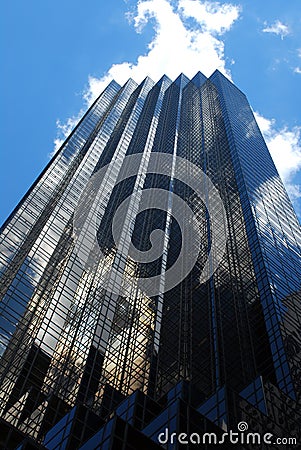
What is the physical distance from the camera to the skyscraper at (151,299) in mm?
30156

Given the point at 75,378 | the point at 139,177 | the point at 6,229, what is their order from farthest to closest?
the point at 139,177 → the point at 6,229 → the point at 75,378

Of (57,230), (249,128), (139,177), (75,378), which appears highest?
(249,128)

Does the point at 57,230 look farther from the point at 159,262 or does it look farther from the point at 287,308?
the point at 287,308

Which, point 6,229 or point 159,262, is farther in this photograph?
point 159,262

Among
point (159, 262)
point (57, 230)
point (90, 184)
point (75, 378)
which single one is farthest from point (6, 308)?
point (90, 184)

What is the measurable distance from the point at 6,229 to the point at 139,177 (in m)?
30.8

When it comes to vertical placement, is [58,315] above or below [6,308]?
above

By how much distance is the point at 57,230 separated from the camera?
191ft

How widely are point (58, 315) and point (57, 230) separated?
13.4 m

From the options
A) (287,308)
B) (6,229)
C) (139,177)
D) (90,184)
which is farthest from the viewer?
(139,177)

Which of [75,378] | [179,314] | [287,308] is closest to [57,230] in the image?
[179,314]

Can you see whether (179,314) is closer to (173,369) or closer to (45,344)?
(173,369)

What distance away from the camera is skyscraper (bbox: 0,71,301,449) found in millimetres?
30156

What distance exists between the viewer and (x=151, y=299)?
55906mm
